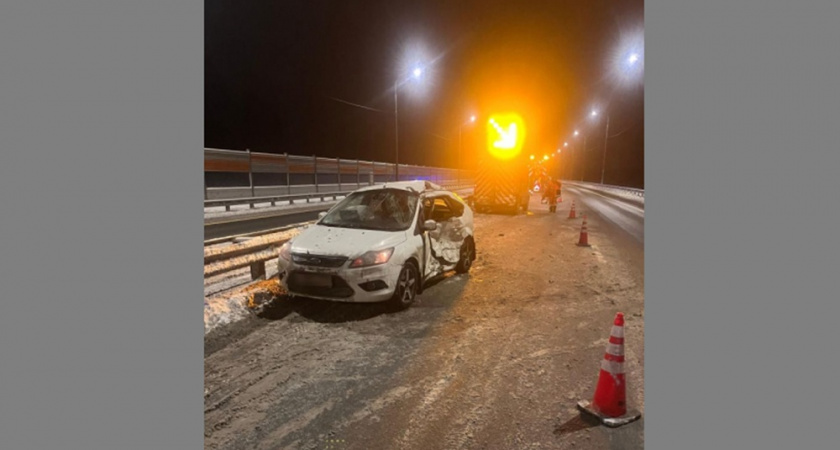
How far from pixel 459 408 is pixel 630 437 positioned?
1.20 meters

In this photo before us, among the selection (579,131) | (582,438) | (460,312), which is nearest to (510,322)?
(460,312)

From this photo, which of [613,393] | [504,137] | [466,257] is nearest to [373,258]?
[466,257]

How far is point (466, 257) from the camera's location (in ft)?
24.6

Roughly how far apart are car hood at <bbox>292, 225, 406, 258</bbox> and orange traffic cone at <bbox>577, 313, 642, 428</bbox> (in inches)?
113

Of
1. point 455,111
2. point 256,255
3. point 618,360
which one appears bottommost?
point 618,360

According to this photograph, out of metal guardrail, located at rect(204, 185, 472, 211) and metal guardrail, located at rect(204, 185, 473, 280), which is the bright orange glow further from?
metal guardrail, located at rect(204, 185, 473, 280)

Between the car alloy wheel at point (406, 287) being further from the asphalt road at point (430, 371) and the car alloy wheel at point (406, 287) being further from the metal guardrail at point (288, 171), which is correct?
the metal guardrail at point (288, 171)

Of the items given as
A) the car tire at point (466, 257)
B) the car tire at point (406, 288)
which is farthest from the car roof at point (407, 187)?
the car tire at point (406, 288)

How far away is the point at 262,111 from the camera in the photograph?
41500 millimetres

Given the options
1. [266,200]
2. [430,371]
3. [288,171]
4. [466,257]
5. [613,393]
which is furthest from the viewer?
[288,171]

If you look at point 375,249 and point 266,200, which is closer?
point 375,249

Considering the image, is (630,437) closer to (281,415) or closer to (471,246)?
(281,415)

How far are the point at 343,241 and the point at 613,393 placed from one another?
135 inches

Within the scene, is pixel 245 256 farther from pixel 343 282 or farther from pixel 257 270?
pixel 343 282
